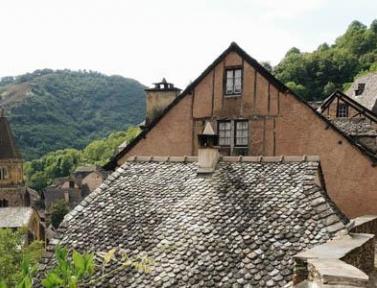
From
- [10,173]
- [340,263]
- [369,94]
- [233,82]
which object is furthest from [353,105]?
[10,173]

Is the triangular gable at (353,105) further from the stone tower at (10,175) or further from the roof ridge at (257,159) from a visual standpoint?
the stone tower at (10,175)

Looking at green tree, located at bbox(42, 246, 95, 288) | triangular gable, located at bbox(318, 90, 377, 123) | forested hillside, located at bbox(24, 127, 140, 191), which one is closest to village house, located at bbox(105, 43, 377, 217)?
triangular gable, located at bbox(318, 90, 377, 123)

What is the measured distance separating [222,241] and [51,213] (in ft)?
224

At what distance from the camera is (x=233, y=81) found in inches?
720

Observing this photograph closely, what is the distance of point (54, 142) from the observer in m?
170

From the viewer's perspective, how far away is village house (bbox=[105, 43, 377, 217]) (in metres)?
16.7

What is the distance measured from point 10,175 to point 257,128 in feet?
224

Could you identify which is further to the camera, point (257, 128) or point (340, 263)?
point (257, 128)

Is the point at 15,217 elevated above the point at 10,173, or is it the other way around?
the point at 10,173

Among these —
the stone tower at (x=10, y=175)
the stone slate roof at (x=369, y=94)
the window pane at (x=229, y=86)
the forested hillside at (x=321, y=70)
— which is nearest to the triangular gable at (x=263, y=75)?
the window pane at (x=229, y=86)

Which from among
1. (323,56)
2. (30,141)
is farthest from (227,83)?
(30,141)

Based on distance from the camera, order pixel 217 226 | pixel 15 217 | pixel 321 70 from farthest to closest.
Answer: pixel 321 70 < pixel 15 217 < pixel 217 226

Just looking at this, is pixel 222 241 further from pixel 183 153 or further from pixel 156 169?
pixel 183 153

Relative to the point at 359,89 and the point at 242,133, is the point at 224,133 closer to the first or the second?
the point at 242,133
